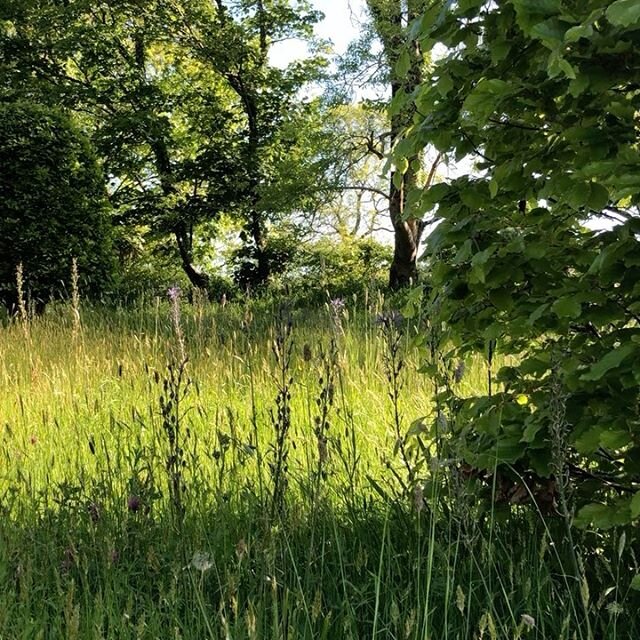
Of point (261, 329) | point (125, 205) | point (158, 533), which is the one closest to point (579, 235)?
point (158, 533)

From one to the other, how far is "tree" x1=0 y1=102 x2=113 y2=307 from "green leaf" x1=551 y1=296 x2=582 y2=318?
29.5ft

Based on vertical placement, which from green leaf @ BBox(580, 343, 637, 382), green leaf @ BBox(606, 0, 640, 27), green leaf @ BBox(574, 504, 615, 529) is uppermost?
green leaf @ BBox(606, 0, 640, 27)

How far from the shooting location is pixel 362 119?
14.2 metres

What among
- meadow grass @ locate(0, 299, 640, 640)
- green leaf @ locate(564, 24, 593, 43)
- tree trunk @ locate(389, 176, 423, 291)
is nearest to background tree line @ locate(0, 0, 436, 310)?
tree trunk @ locate(389, 176, 423, 291)

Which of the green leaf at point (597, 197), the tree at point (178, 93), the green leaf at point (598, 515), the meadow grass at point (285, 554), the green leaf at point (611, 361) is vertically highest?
the tree at point (178, 93)

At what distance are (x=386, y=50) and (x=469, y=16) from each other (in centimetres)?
1175

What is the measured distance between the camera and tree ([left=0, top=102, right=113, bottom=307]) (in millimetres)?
9695

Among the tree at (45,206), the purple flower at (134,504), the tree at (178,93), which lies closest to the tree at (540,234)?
→ the purple flower at (134,504)

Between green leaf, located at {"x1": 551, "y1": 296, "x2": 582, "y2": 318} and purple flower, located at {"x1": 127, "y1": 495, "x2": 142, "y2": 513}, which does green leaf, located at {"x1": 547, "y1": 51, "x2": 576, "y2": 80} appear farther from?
purple flower, located at {"x1": 127, "y1": 495, "x2": 142, "y2": 513}

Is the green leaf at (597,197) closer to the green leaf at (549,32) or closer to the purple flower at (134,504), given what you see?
the green leaf at (549,32)

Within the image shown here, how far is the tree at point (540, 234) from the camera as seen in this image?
157 cm

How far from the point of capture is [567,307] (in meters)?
1.60

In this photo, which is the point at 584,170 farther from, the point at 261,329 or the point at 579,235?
the point at 261,329

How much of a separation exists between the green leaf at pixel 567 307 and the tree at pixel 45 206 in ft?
29.5
